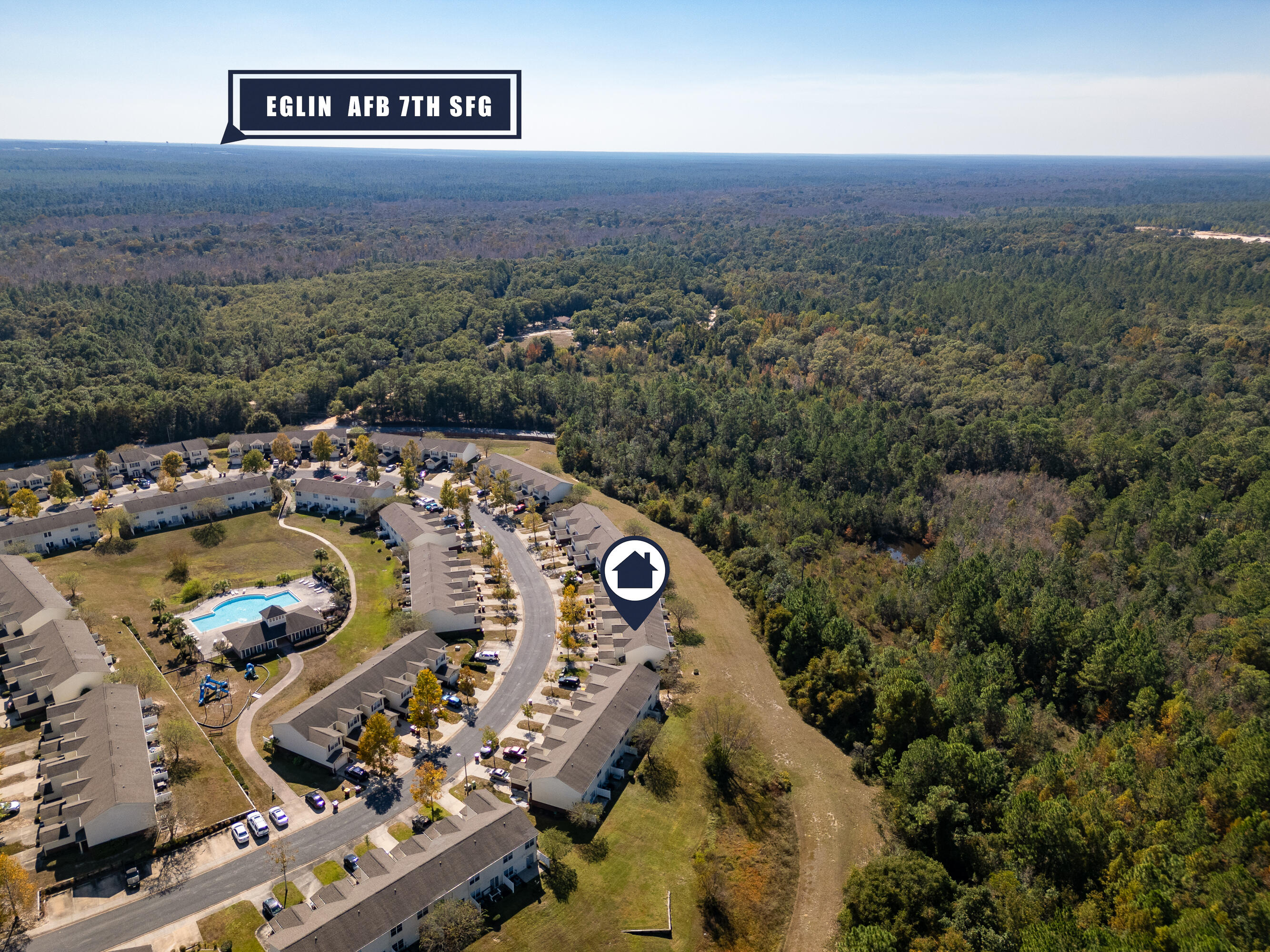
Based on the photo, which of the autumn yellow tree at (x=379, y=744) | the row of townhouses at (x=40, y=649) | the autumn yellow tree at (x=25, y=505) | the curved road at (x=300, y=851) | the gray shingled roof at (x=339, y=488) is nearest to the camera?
the curved road at (x=300, y=851)

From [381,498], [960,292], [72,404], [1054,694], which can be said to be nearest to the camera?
[1054,694]

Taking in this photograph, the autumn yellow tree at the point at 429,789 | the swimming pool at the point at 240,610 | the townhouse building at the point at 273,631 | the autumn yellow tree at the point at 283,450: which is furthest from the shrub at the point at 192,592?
the autumn yellow tree at the point at 429,789

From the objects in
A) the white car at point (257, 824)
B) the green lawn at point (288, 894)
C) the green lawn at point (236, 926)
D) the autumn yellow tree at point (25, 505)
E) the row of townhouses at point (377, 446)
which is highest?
the row of townhouses at point (377, 446)

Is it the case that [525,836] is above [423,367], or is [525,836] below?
below

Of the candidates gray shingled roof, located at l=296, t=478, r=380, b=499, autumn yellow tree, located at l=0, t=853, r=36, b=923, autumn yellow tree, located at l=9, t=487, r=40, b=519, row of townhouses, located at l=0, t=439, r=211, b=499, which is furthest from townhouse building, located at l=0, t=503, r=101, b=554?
autumn yellow tree, located at l=0, t=853, r=36, b=923

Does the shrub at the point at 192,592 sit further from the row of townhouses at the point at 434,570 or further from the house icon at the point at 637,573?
the house icon at the point at 637,573

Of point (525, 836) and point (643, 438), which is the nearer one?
point (525, 836)

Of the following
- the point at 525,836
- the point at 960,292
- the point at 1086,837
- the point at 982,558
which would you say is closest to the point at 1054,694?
the point at 982,558

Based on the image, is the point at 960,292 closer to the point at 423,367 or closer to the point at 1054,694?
the point at 423,367
